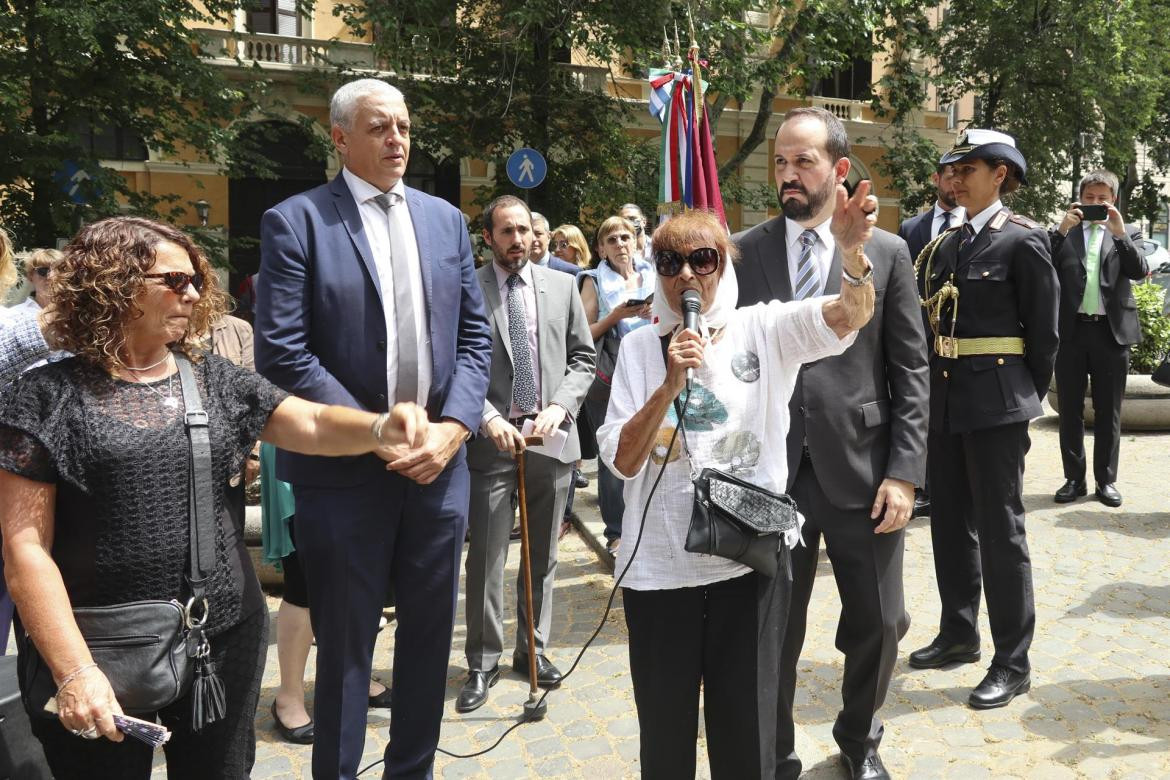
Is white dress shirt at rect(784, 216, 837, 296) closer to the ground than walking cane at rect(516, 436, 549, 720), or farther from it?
farther from it

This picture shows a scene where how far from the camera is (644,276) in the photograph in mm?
7156

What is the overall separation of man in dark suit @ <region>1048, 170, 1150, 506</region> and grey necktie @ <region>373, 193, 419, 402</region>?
20.4 feet

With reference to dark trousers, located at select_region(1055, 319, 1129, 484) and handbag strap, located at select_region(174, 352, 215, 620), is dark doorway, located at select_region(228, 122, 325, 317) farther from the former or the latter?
handbag strap, located at select_region(174, 352, 215, 620)

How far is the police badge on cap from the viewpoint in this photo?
4.56 m

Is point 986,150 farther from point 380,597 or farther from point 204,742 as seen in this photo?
point 204,742

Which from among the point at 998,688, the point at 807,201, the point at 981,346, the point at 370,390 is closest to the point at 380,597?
the point at 370,390

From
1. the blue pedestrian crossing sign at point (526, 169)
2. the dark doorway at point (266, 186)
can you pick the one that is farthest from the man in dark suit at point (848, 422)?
the dark doorway at point (266, 186)

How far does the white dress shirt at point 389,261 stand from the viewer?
3381 mm

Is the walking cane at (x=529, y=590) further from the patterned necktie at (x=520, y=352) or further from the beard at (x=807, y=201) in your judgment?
the beard at (x=807, y=201)

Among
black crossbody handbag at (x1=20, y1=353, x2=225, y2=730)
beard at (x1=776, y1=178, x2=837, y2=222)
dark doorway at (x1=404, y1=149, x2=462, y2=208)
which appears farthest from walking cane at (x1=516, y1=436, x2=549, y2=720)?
dark doorway at (x1=404, y1=149, x2=462, y2=208)

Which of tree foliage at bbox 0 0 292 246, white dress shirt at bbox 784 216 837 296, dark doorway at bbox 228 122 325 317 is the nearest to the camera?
white dress shirt at bbox 784 216 837 296

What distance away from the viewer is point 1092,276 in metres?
8.23

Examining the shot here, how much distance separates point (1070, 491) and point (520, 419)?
5.29 metres

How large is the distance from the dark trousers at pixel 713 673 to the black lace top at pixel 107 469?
1154 mm
